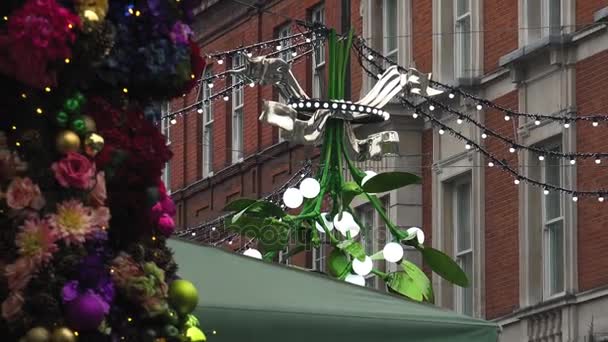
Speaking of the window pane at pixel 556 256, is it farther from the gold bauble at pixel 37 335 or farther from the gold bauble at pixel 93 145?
the gold bauble at pixel 37 335

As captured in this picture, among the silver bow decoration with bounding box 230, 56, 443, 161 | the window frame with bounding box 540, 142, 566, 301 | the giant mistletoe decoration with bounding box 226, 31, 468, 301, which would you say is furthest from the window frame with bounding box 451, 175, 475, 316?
the giant mistletoe decoration with bounding box 226, 31, 468, 301

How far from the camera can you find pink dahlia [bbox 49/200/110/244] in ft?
20.8

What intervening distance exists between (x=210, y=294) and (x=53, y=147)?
12.4ft

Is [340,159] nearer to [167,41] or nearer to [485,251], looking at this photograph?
[167,41]

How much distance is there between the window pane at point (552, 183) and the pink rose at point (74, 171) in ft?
81.0

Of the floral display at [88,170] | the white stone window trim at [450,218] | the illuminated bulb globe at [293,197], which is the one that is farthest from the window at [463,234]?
the floral display at [88,170]

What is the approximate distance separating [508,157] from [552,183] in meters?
1.13

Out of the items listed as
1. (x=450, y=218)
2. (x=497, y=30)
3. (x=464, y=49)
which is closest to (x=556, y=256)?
(x=450, y=218)

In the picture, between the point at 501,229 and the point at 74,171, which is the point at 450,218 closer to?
the point at 501,229

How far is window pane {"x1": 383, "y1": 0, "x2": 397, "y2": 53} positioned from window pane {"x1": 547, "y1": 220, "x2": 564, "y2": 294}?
609 centimetres

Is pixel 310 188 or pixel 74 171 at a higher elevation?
pixel 310 188

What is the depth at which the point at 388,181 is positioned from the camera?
17.1 metres

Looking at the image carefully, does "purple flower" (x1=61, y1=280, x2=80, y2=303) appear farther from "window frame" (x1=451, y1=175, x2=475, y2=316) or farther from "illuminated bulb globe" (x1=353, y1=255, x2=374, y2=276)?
"window frame" (x1=451, y1=175, x2=475, y2=316)

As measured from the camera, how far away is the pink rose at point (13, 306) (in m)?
6.31
